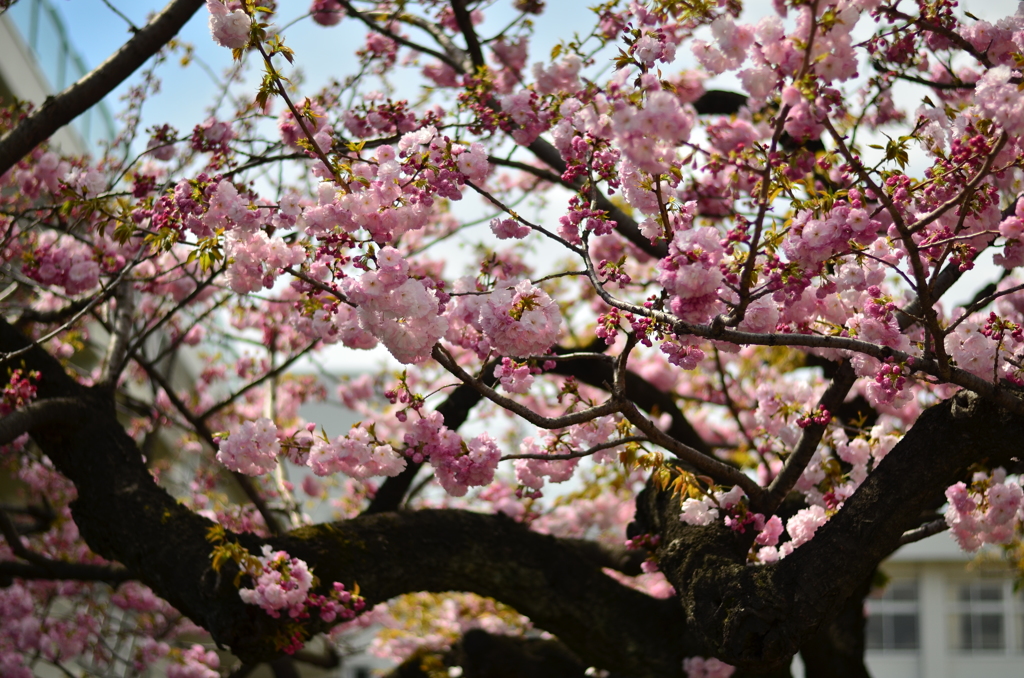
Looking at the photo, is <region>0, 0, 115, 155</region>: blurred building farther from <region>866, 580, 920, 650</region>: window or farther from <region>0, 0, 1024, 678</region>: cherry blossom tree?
<region>866, 580, 920, 650</region>: window

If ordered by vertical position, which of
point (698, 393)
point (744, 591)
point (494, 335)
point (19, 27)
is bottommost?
point (744, 591)

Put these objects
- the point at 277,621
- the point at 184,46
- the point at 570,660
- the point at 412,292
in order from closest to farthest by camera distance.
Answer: the point at 412,292 < the point at 277,621 < the point at 184,46 < the point at 570,660

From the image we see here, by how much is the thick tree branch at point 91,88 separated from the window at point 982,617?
1921 centimetres

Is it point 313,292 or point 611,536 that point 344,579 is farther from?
point 611,536

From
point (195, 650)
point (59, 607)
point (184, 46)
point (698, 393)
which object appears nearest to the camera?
point (184, 46)

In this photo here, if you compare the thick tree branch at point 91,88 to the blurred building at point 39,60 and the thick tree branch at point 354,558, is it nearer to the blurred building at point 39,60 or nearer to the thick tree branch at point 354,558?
the thick tree branch at point 354,558

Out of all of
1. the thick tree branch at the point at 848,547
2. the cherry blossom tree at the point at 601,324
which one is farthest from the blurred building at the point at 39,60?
the thick tree branch at the point at 848,547

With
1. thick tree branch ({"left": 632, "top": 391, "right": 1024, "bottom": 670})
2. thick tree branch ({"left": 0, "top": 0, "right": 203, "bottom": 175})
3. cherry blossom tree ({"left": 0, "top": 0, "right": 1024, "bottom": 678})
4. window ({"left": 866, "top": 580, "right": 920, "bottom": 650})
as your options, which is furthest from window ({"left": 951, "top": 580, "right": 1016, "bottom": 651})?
thick tree branch ({"left": 0, "top": 0, "right": 203, "bottom": 175})

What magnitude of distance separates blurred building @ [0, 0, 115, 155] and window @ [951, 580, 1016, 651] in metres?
18.0

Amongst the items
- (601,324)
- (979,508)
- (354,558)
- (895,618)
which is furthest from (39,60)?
(895,618)

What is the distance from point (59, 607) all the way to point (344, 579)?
27.5 ft

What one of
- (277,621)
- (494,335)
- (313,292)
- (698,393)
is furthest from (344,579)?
(698,393)

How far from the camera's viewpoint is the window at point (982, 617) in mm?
18281

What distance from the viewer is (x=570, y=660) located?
5.54m
